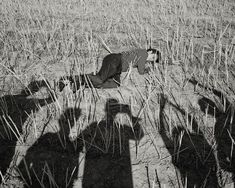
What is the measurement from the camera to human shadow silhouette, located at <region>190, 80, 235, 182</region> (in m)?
1.94

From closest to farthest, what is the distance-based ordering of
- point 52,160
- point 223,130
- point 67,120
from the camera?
point 52,160 < point 223,130 < point 67,120

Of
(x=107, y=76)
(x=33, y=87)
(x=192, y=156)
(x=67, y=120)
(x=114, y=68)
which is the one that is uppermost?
(x=114, y=68)

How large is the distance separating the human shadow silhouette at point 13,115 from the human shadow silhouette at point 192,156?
127 centimetres

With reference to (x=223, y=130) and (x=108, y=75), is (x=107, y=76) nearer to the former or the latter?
(x=108, y=75)

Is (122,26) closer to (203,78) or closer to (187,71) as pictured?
(187,71)

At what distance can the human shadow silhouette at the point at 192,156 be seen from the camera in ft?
5.96

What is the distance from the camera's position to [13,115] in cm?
249

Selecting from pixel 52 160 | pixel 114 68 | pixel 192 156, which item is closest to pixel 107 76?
pixel 114 68

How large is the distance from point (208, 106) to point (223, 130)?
0.36m

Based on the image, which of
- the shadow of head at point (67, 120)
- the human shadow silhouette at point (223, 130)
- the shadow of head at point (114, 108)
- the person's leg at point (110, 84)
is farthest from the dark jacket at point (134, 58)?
the shadow of head at point (67, 120)

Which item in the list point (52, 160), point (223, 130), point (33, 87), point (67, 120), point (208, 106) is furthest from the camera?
point (33, 87)

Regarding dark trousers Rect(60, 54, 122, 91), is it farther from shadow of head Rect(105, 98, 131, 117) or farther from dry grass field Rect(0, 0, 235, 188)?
shadow of head Rect(105, 98, 131, 117)

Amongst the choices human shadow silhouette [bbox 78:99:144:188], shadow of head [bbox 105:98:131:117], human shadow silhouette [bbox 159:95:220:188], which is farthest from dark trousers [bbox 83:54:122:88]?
human shadow silhouette [bbox 159:95:220:188]

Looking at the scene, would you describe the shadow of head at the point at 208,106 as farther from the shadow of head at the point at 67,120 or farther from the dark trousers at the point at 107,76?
the shadow of head at the point at 67,120
